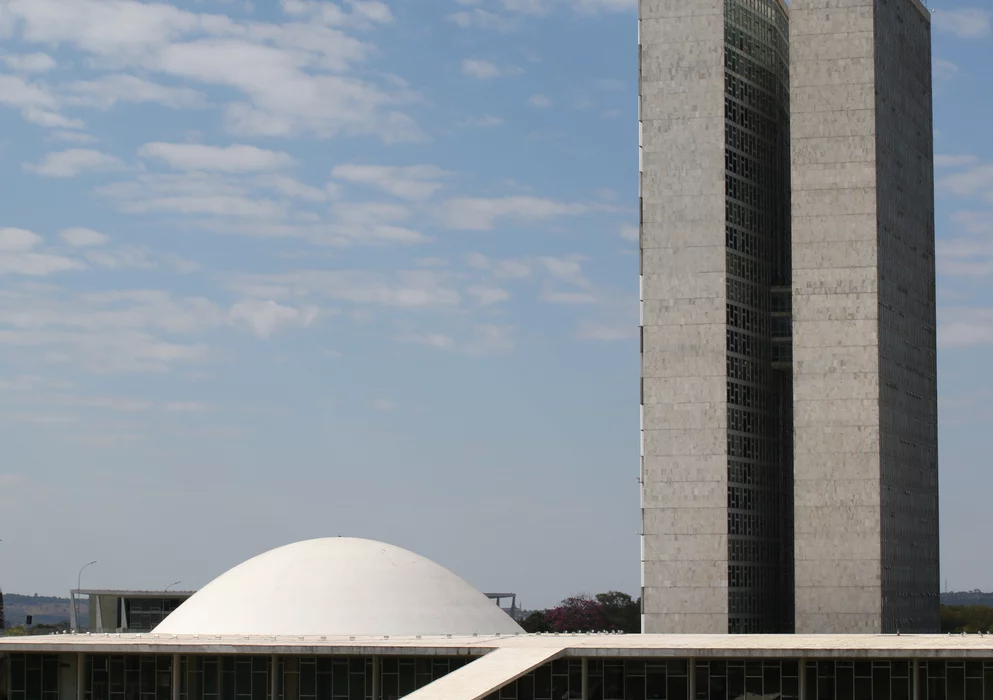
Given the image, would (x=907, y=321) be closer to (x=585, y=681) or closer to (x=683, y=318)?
(x=683, y=318)

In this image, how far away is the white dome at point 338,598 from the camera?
105m

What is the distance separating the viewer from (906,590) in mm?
133250

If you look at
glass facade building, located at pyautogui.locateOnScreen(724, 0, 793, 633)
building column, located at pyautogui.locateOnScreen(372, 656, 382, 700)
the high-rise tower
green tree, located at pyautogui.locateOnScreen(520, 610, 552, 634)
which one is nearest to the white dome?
building column, located at pyautogui.locateOnScreen(372, 656, 382, 700)

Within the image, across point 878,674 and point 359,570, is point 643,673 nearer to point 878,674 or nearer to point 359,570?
point 878,674

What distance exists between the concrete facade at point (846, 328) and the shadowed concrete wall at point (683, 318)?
20.3 ft

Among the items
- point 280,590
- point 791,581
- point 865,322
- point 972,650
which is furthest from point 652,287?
point 972,650

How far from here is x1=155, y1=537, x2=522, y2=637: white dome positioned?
344ft

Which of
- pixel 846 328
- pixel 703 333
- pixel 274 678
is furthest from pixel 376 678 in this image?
pixel 846 328

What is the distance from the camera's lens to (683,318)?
129750 millimetres

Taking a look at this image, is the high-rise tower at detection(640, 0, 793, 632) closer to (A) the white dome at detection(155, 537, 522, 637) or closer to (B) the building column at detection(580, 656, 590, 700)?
(A) the white dome at detection(155, 537, 522, 637)

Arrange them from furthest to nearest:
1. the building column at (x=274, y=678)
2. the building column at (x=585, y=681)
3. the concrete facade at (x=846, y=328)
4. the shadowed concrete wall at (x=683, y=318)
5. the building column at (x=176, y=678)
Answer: the shadowed concrete wall at (x=683, y=318) → the concrete facade at (x=846, y=328) → the building column at (x=176, y=678) → the building column at (x=274, y=678) → the building column at (x=585, y=681)

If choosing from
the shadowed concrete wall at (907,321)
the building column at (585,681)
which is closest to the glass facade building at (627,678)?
the building column at (585,681)

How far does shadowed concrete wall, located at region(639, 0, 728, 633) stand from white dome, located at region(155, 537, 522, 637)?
1940 centimetres

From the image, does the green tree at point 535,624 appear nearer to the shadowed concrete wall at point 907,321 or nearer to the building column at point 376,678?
the shadowed concrete wall at point 907,321
